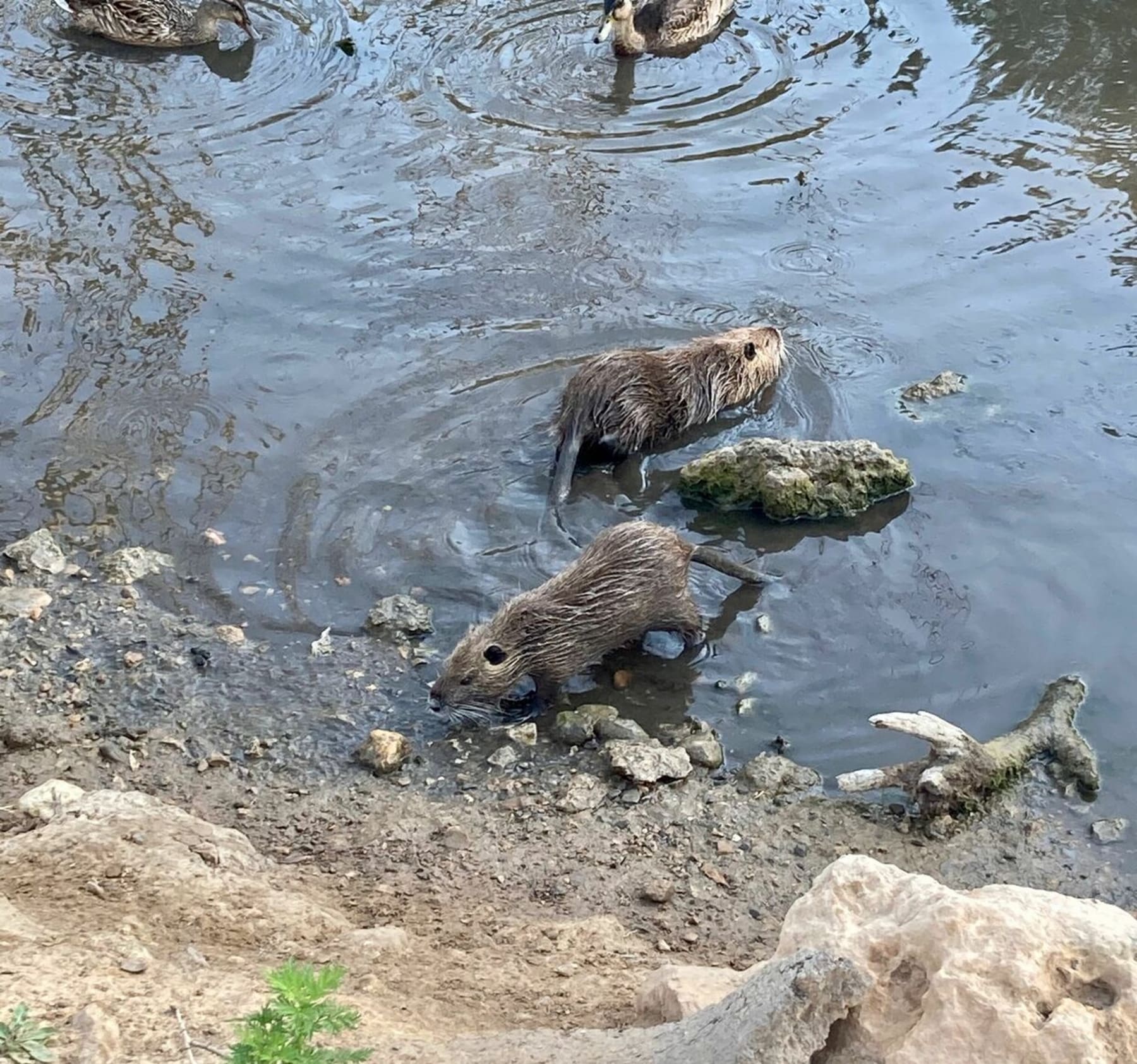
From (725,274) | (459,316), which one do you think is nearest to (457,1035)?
(459,316)

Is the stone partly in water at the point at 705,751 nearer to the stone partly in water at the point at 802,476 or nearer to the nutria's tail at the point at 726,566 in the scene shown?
the nutria's tail at the point at 726,566

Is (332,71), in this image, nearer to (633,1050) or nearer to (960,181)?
(960,181)

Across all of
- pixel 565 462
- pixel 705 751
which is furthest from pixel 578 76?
pixel 705 751

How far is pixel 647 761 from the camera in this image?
4.76 meters

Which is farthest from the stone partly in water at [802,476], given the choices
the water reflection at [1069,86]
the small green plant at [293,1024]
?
the small green plant at [293,1024]

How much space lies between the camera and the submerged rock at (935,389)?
700 cm

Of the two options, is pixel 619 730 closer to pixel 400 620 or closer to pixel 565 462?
A: pixel 400 620

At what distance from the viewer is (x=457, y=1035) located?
119 inches

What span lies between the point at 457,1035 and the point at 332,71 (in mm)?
8982

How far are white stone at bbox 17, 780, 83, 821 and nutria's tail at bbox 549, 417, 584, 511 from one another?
2.75 meters

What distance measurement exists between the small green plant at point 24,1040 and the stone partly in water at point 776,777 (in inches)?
113

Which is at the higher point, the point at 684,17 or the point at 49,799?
the point at 684,17

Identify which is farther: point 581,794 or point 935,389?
point 935,389

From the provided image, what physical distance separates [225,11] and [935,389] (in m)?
7.23
